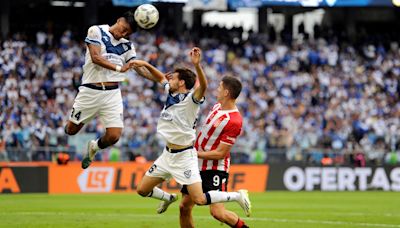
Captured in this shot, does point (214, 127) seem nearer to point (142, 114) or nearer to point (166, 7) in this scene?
point (142, 114)

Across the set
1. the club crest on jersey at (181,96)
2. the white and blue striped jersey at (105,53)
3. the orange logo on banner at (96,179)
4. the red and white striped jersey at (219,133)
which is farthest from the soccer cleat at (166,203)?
the orange logo on banner at (96,179)

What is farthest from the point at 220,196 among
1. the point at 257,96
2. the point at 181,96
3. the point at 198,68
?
the point at 257,96

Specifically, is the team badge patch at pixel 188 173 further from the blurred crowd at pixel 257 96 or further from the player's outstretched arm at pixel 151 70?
the blurred crowd at pixel 257 96

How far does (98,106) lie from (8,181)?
42.9 feet

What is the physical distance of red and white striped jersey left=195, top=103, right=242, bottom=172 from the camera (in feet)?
44.0

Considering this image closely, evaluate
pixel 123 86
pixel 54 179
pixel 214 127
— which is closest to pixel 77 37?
pixel 123 86

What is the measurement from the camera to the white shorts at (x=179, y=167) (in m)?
13.1

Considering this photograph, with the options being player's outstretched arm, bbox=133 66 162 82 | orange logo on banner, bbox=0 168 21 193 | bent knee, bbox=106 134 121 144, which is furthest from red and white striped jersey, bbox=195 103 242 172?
orange logo on banner, bbox=0 168 21 193

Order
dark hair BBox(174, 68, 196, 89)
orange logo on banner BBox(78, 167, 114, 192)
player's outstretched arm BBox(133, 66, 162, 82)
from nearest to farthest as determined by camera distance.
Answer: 1. dark hair BBox(174, 68, 196, 89)
2. player's outstretched arm BBox(133, 66, 162, 82)
3. orange logo on banner BBox(78, 167, 114, 192)

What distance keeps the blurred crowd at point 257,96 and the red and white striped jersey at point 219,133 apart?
1625 cm

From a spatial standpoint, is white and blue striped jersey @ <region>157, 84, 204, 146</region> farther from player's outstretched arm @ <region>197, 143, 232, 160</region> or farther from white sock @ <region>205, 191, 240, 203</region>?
white sock @ <region>205, 191, 240, 203</region>

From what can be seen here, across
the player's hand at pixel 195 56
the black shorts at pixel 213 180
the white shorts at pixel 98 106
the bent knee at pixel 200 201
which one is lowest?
the bent knee at pixel 200 201

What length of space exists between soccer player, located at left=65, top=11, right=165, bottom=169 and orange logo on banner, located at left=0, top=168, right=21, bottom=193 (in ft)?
40.6

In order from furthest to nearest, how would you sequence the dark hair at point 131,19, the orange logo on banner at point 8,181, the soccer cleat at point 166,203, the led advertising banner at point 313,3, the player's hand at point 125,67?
1. the led advertising banner at point 313,3
2. the orange logo on banner at point 8,181
3. the dark hair at point 131,19
4. the player's hand at point 125,67
5. the soccer cleat at point 166,203
